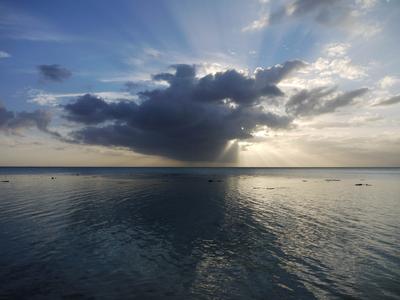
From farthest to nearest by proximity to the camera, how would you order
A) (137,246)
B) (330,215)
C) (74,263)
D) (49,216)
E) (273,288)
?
(330,215)
(49,216)
(137,246)
(74,263)
(273,288)

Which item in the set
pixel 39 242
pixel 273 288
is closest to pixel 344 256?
pixel 273 288

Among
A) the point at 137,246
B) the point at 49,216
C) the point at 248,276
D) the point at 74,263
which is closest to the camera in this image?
the point at 248,276

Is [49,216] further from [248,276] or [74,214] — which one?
[248,276]

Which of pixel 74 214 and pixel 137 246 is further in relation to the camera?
pixel 74 214

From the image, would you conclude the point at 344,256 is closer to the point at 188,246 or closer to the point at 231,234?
the point at 231,234

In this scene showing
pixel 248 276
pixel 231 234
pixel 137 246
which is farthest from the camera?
pixel 231 234

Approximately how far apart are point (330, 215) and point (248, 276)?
33.2 m

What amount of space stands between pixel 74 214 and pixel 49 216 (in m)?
3.79

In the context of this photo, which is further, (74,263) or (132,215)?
(132,215)

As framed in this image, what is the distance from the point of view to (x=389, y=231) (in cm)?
3525

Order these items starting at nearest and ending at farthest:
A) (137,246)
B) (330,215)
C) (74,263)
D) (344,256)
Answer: (74,263)
(344,256)
(137,246)
(330,215)

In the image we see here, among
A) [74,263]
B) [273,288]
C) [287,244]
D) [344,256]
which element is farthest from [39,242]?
[344,256]

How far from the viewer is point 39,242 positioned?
28625mm

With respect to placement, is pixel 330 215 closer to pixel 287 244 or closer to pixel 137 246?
pixel 287 244
